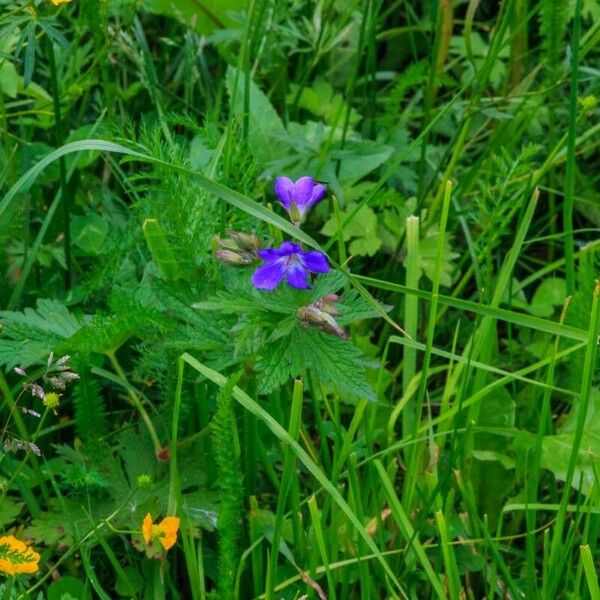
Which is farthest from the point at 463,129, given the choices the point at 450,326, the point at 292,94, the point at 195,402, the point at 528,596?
the point at 528,596

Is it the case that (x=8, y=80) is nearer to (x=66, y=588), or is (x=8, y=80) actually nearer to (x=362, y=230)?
(x=362, y=230)

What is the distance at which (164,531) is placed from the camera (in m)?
1.31

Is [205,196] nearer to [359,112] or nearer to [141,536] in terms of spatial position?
[141,536]

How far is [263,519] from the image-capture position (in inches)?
58.3

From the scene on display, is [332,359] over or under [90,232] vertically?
over

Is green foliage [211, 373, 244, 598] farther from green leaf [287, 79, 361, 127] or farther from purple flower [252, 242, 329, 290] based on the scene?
green leaf [287, 79, 361, 127]

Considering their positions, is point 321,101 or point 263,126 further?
point 321,101

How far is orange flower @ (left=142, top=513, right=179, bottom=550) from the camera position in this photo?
130cm

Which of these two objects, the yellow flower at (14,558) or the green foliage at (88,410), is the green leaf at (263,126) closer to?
the green foliage at (88,410)

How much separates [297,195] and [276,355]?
19cm

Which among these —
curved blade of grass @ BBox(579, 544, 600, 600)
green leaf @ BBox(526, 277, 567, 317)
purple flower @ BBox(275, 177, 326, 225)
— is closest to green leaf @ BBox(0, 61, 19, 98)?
purple flower @ BBox(275, 177, 326, 225)

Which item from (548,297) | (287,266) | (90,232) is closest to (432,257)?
(548,297)

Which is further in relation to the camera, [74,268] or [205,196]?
[74,268]

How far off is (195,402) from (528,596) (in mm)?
523
